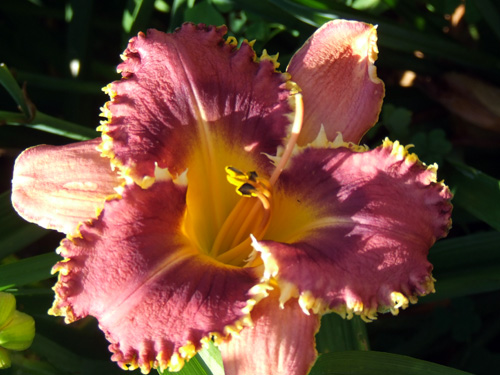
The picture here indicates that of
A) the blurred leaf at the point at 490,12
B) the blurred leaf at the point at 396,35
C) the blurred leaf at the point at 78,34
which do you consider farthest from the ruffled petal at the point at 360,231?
the blurred leaf at the point at 78,34

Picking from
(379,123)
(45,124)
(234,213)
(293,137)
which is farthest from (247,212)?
(379,123)

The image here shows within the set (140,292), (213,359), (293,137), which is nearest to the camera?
(140,292)

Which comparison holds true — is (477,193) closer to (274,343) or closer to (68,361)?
(274,343)

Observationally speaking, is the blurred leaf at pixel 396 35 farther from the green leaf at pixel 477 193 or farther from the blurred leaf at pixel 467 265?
the blurred leaf at pixel 467 265

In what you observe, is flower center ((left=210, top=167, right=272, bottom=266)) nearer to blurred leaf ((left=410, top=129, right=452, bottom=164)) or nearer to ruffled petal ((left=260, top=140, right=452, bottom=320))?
ruffled petal ((left=260, top=140, right=452, bottom=320))

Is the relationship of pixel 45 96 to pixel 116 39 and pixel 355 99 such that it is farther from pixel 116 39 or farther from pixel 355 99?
pixel 355 99

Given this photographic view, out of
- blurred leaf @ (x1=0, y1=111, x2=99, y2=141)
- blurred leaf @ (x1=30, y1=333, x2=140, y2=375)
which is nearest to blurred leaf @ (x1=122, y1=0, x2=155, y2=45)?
blurred leaf @ (x1=0, y1=111, x2=99, y2=141)

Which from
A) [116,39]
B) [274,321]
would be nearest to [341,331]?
[274,321]
